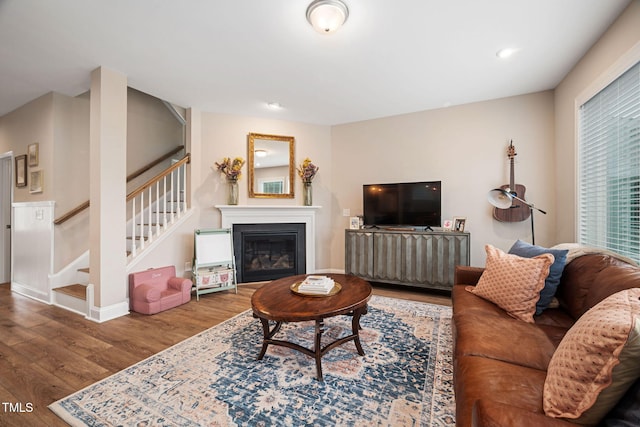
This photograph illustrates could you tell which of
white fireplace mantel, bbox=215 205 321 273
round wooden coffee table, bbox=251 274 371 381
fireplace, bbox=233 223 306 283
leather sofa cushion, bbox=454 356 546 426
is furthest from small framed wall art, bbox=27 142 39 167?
leather sofa cushion, bbox=454 356 546 426

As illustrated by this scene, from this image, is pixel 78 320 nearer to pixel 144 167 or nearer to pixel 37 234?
pixel 37 234

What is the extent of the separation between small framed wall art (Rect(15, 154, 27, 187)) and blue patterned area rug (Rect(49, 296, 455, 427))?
11.7ft

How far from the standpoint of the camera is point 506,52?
242cm

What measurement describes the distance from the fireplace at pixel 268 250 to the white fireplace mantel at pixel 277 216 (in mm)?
66

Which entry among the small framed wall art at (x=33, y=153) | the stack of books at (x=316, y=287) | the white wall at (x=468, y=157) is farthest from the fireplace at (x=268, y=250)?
the small framed wall art at (x=33, y=153)

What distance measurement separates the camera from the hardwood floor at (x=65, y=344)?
1582mm

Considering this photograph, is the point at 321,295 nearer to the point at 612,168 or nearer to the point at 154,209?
the point at 612,168

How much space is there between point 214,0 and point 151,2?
1.50 feet

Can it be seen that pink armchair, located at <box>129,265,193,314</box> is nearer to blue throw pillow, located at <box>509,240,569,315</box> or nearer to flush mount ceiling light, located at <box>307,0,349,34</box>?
flush mount ceiling light, located at <box>307,0,349,34</box>

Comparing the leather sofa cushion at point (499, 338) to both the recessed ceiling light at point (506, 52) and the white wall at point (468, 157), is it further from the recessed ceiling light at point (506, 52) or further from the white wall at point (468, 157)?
the recessed ceiling light at point (506, 52)

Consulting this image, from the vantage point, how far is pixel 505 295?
180cm

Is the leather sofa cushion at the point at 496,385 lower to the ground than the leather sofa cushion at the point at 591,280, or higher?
lower

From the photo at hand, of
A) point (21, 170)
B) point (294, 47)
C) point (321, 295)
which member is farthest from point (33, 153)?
point (321, 295)

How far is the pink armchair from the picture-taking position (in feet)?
9.18
